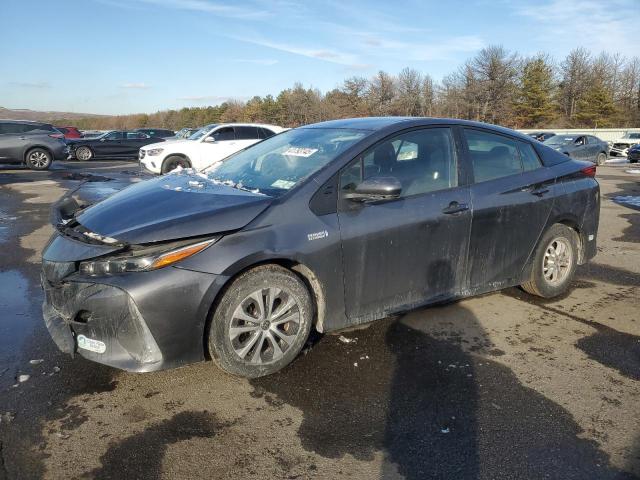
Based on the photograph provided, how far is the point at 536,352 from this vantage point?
12.0 ft

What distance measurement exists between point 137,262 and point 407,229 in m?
1.84

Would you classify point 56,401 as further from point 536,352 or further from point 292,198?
point 536,352

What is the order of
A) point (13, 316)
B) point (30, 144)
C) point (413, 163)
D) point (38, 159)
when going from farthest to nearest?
point (38, 159)
point (30, 144)
point (13, 316)
point (413, 163)

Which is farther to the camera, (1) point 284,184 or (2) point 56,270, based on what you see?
(1) point 284,184

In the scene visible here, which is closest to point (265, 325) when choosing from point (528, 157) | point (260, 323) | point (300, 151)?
point (260, 323)

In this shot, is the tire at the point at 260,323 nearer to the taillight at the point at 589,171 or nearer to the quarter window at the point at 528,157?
the quarter window at the point at 528,157

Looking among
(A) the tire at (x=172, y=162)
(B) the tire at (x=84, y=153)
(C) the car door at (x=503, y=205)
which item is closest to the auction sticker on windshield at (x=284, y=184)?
(C) the car door at (x=503, y=205)

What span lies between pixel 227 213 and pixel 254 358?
3.01 ft

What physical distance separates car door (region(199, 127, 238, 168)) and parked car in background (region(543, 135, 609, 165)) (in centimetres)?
1391

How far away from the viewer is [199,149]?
15.1 meters

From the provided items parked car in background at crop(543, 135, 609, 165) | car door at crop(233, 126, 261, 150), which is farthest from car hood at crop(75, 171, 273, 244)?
parked car in background at crop(543, 135, 609, 165)

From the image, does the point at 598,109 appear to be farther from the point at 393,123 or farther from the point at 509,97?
the point at 393,123

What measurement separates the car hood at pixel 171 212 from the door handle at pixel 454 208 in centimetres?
139

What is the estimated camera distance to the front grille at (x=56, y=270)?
2.99 metres
